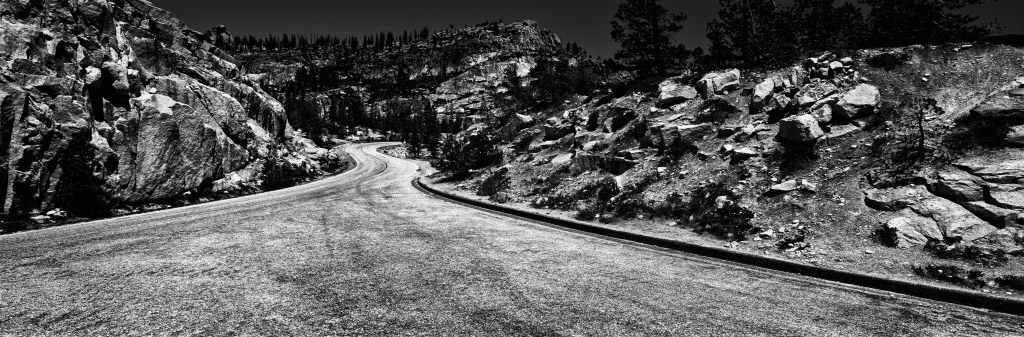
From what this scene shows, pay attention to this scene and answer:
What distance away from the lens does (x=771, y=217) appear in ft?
26.4

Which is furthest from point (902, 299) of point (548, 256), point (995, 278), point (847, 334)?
point (548, 256)

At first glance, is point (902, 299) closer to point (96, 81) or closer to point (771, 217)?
point (771, 217)

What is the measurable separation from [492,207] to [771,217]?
7783mm

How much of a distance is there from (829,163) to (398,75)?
175 m

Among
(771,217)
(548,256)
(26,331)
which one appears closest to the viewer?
(26,331)

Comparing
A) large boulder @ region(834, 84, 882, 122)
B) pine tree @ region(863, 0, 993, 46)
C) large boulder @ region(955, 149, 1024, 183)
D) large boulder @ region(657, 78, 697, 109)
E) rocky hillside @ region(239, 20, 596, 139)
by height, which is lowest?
large boulder @ region(955, 149, 1024, 183)

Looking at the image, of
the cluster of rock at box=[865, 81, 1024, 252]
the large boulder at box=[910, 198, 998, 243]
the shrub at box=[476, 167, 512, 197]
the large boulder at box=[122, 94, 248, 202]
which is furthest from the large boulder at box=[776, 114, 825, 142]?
the large boulder at box=[122, 94, 248, 202]

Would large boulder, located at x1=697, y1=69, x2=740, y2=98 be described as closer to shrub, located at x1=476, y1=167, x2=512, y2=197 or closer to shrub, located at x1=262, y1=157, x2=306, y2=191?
shrub, located at x1=476, y1=167, x2=512, y2=197

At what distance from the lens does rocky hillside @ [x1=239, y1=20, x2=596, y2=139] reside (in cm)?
13838

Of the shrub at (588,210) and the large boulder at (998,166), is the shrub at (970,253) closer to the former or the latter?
the large boulder at (998,166)

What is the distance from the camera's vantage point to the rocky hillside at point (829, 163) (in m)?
6.50

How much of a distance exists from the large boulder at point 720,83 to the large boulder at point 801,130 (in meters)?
4.98

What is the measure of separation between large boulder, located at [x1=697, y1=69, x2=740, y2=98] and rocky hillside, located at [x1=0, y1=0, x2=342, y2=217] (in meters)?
20.4

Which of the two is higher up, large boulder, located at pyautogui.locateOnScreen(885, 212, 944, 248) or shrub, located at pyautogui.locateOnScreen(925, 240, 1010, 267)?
large boulder, located at pyautogui.locateOnScreen(885, 212, 944, 248)
